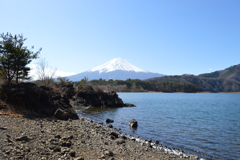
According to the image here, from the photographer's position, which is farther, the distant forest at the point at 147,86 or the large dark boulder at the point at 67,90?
the distant forest at the point at 147,86

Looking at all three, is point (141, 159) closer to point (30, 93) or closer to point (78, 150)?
point (78, 150)

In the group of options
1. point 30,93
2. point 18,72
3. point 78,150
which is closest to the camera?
point 78,150

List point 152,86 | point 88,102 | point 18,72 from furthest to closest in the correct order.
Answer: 1. point 152,86
2. point 88,102
3. point 18,72

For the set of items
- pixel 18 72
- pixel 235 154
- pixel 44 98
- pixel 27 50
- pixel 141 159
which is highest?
pixel 27 50

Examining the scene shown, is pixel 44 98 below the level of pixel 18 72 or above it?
below

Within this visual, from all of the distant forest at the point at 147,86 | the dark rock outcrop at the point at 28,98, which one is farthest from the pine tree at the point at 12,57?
the distant forest at the point at 147,86

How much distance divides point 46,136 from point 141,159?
552 cm

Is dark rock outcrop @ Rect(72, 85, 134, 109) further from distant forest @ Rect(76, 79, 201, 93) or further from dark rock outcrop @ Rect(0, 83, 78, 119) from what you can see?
distant forest @ Rect(76, 79, 201, 93)

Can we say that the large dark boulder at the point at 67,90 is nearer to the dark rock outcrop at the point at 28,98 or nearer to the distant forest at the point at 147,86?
the dark rock outcrop at the point at 28,98

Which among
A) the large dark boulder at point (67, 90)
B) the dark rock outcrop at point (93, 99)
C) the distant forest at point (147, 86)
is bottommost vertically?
the dark rock outcrop at point (93, 99)

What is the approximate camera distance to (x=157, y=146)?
1373 centimetres

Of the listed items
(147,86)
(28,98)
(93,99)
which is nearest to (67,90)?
(93,99)

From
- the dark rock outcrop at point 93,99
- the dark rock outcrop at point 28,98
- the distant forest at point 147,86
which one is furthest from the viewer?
the distant forest at point 147,86

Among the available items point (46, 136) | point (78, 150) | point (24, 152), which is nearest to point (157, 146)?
point (78, 150)
